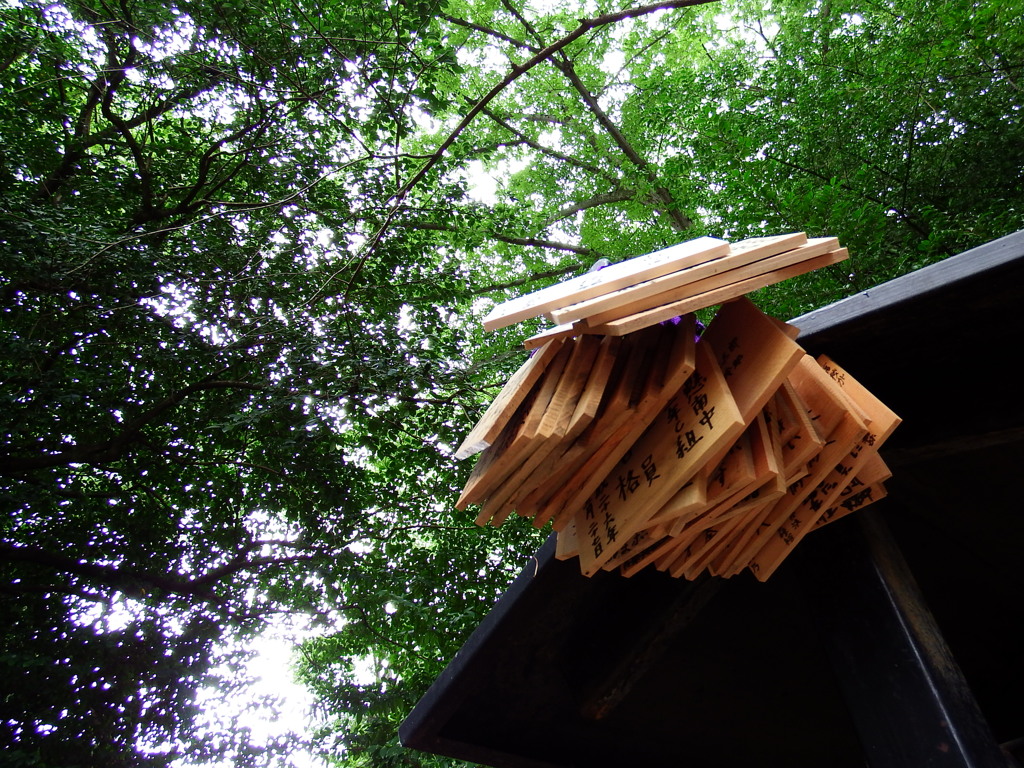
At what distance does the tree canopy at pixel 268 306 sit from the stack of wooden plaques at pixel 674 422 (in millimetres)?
3955

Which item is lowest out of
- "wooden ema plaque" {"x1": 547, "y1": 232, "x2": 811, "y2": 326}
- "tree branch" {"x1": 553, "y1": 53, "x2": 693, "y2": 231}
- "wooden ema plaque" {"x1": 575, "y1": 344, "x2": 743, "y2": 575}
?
"wooden ema plaque" {"x1": 575, "y1": 344, "x2": 743, "y2": 575}

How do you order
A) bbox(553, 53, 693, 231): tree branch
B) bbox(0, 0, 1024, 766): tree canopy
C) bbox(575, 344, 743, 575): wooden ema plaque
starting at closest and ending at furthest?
bbox(575, 344, 743, 575): wooden ema plaque
bbox(0, 0, 1024, 766): tree canopy
bbox(553, 53, 693, 231): tree branch

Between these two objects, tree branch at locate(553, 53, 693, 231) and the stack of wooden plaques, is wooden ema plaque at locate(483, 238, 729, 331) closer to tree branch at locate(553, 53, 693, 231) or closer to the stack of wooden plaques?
the stack of wooden plaques

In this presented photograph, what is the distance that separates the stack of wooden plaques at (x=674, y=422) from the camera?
131 cm

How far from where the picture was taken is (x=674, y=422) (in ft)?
4.57

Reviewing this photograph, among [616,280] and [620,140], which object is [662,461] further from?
[620,140]

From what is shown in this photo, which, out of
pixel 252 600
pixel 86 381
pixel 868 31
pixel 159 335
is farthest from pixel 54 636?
pixel 868 31

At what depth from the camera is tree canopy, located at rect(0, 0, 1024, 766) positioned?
18.3 ft

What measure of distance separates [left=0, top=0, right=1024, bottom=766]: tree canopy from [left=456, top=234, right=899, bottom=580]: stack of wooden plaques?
3.96m

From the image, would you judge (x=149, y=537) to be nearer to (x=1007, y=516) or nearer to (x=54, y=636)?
(x=54, y=636)

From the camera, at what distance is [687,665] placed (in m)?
2.60

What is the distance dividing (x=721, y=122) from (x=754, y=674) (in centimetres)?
695

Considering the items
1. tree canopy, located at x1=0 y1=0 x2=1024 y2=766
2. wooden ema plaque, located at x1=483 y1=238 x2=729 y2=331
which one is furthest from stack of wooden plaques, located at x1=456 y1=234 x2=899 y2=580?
tree canopy, located at x1=0 y1=0 x2=1024 y2=766

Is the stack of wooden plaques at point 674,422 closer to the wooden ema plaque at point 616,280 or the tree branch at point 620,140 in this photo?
the wooden ema plaque at point 616,280
